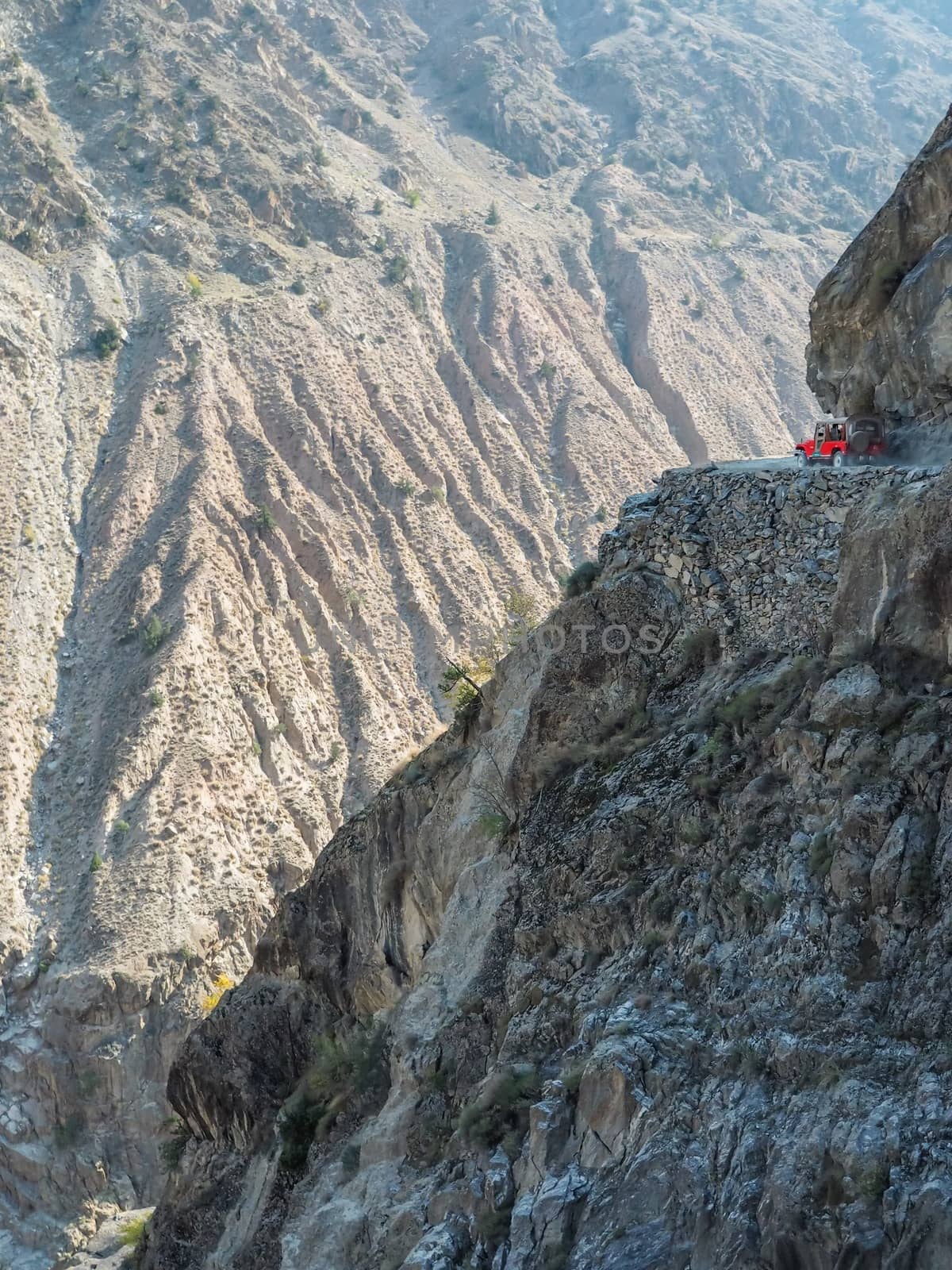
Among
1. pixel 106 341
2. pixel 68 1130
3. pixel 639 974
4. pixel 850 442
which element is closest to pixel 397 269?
pixel 106 341

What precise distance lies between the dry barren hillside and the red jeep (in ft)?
94.7

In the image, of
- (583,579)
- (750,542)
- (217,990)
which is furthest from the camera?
(217,990)

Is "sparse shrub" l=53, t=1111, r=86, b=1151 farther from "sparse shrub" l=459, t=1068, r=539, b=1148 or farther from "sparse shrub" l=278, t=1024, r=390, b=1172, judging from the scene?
"sparse shrub" l=459, t=1068, r=539, b=1148

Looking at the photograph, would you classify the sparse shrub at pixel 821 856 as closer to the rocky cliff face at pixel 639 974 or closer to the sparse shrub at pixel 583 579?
the rocky cliff face at pixel 639 974

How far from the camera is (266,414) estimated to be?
60188mm

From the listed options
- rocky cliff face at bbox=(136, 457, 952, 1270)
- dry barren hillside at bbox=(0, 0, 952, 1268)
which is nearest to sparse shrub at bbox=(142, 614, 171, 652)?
dry barren hillside at bbox=(0, 0, 952, 1268)

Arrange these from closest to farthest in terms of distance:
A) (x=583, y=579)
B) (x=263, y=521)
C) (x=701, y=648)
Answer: (x=701, y=648), (x=583, y=579), (x=263, y=521)

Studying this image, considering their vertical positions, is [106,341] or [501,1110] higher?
[106,341]

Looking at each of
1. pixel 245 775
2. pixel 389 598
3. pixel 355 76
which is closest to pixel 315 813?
pixel 245 775

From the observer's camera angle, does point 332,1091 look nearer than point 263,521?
Yes

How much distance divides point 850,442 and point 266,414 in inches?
1835

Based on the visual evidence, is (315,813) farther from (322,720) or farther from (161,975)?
(161,975)

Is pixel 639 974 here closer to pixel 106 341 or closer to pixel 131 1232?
pixel 131 1232

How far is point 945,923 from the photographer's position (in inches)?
400
